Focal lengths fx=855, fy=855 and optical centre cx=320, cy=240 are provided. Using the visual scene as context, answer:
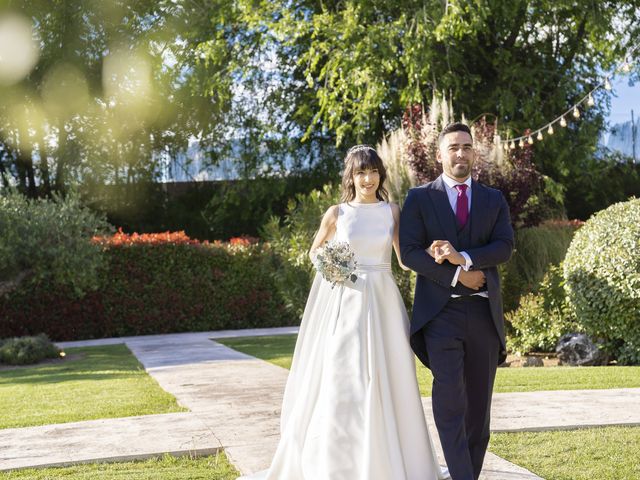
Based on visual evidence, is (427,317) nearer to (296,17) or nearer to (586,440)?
(586,440)

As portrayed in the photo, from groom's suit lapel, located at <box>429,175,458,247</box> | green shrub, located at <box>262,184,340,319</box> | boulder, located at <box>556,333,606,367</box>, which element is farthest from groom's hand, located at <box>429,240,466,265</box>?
green shrub, located at <box>262,184,340,319</box>

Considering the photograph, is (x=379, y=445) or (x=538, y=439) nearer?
(x=379, y=445)

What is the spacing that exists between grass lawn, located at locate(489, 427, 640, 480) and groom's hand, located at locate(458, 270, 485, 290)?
4.24 feet

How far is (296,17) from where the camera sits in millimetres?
19688

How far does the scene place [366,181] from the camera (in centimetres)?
500

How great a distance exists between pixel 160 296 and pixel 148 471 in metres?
13.0

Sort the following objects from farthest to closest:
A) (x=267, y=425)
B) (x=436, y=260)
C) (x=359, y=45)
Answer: (x=359, y=45), (x=267, y=425), (x=436, y=260)

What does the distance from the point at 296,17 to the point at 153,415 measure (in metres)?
14.2

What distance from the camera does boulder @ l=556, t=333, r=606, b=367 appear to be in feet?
34.0

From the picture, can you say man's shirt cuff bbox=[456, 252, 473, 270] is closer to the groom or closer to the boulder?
the groom

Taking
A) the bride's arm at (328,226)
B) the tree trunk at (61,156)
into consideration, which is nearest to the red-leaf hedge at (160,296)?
the tree trunk at (61,156)

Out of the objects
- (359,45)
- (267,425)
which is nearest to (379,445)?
(267,425)

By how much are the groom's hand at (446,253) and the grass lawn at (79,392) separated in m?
3.96

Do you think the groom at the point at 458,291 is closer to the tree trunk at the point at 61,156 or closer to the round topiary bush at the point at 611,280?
the round topiary bush at the point at 611,280
